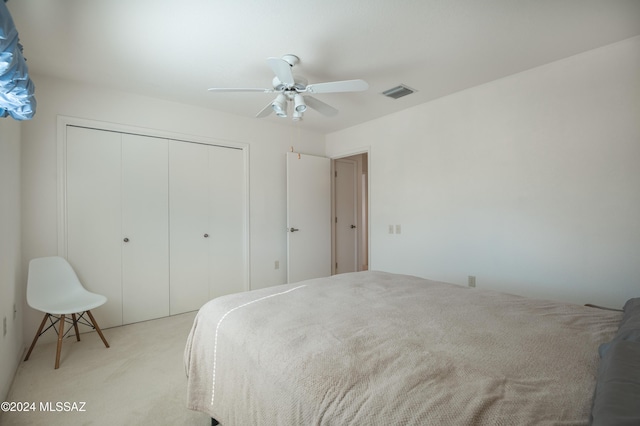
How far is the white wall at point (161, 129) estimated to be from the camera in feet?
8.58

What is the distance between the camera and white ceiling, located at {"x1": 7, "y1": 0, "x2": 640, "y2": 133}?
1.81 m

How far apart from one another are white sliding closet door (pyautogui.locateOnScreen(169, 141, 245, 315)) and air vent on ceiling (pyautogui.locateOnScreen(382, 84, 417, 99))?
2.02 m

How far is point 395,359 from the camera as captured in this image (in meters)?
1.01

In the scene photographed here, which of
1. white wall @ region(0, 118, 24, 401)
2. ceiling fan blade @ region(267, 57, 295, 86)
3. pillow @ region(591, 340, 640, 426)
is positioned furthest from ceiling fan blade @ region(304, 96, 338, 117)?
pillow @ region(591, 340, 640, 426)

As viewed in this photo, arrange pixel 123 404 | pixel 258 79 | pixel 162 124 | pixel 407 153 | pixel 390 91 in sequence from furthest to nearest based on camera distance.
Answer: pixel 407 153
pixel 162 124
pixel 390 91
pixel 258 79
pixel 123 404

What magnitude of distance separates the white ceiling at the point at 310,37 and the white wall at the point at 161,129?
20cm

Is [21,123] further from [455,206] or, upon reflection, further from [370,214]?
[455,206]

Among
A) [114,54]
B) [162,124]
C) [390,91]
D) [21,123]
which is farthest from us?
[162,124]

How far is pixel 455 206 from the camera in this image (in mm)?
3156

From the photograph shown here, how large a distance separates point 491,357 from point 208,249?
10.8ft

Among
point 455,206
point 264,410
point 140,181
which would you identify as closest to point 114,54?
point 140,181

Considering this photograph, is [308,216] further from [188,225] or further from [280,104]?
[280,104]

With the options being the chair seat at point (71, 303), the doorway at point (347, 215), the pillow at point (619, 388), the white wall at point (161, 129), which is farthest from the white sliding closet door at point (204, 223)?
the pillow at point (619, 388)


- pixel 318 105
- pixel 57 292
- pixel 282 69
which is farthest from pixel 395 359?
pixel 57 292
